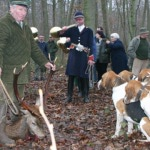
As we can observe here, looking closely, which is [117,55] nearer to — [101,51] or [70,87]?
[101,51]

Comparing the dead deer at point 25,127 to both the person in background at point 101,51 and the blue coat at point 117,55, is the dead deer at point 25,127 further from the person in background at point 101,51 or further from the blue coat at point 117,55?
the person in background at point 101,51

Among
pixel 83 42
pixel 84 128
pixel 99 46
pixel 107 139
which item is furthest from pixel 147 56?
pixel 107 139

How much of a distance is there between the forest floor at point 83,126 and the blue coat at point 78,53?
2.84 feet

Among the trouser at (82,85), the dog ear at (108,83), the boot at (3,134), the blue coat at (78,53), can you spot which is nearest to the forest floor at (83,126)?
the boot at (3,134)

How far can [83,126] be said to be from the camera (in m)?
7.39

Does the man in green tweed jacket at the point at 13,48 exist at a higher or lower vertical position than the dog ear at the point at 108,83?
higher

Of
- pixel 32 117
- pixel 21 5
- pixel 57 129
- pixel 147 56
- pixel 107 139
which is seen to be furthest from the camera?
pixel 147 56

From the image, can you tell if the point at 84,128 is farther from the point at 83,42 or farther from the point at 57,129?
the point at 83,42

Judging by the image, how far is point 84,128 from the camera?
722cm

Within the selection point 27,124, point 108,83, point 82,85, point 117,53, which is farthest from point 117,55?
point 27,124

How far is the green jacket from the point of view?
5.47 m

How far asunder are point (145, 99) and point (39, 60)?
1.85 meters

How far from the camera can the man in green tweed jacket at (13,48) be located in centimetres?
544

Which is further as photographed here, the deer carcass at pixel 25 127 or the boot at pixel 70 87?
the boot at pixel 70 87
